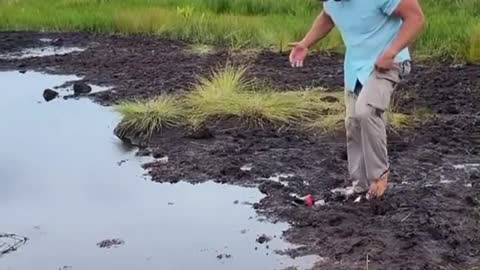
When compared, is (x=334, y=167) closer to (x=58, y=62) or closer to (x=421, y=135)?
(x=421, y=135)

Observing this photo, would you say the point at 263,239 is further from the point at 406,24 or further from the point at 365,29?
the point at 406,24

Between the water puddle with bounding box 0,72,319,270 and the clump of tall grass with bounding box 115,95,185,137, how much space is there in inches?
6.3

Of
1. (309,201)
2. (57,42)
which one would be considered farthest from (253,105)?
(57,42)

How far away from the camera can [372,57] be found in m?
5.18

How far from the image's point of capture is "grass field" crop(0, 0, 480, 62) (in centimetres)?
1083

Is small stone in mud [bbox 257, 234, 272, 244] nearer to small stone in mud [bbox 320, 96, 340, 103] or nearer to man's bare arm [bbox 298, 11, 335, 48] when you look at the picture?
man's bare arm [bbox 298, 11, 335, 48]

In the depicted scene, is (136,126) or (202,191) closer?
(202,191)

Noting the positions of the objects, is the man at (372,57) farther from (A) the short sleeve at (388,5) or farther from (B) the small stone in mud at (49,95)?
(B) the small stone in mud at (49,95)

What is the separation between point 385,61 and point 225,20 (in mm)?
8262

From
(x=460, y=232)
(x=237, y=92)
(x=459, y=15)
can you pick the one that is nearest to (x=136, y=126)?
(x=237, y=92)

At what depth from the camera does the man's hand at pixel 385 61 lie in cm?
503

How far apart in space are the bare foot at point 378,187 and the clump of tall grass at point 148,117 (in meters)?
2.65

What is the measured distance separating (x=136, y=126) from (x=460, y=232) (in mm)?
3442

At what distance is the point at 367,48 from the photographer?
5.18m
